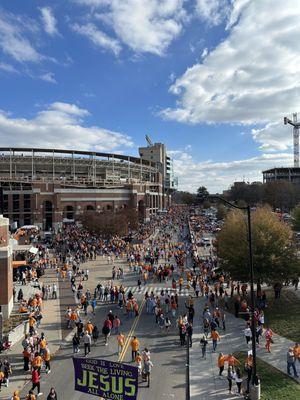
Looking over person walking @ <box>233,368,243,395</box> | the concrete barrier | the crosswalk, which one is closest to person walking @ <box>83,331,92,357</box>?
the concrete barrier

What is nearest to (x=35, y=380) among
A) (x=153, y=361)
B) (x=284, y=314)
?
(x=153, y=361)

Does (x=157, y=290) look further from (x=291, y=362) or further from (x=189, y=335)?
(x=291, y=362)

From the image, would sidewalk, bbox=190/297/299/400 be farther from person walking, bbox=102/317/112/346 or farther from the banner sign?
the banner sign

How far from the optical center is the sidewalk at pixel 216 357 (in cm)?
1489

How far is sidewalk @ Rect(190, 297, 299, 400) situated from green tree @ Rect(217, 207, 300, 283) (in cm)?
353

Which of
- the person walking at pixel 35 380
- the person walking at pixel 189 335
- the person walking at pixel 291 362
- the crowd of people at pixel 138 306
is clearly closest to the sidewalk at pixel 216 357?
the person walking at pixel 189 335

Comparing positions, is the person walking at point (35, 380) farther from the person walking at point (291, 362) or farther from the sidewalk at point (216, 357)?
the person walking at point (291, 362)

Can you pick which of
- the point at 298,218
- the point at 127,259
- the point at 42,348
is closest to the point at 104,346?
the point at 42,348

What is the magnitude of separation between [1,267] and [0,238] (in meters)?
2.22

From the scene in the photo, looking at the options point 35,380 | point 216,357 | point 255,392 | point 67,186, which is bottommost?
point 216,357

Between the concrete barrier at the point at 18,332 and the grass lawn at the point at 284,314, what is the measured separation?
41.5 ft

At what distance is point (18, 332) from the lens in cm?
2158

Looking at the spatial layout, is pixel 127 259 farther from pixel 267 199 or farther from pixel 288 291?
pixel 267 199

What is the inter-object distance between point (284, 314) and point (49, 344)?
1360cm
